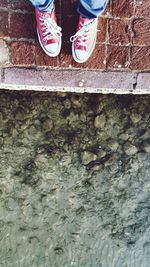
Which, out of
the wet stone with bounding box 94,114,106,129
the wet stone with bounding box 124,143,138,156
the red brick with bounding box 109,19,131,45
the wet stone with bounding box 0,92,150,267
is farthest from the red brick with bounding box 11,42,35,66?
the wet stone with bounding box 124,143,138,156

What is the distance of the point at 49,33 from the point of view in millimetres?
2568

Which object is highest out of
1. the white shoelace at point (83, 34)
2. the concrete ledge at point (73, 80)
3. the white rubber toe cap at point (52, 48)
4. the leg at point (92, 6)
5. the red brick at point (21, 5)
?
the red brick at point (21, 5)

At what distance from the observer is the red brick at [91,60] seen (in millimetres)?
2684

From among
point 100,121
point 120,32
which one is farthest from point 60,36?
point 100,121

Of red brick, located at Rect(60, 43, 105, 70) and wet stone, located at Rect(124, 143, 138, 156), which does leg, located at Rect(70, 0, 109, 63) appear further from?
wet stone, located at Rect(124, 143, 138, 156)

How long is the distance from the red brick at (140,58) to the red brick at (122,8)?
20 centimetres

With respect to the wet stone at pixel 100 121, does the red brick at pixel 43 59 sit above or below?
above

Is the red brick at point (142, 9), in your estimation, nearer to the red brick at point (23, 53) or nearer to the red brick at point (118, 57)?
the red brick at point (118, 57)

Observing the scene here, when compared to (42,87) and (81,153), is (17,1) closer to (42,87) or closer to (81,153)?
(42,87)

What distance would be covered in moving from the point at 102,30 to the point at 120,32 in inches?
4.0

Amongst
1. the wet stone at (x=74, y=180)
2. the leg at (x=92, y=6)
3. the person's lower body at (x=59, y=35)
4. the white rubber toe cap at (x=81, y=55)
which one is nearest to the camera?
the leg at (x=92, y=6)

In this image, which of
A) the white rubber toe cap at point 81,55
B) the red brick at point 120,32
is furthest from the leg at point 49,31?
the red brick at point 120,32

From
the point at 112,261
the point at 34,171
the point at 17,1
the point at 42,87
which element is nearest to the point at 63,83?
the point at 42,87

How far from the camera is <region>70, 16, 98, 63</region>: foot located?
8.39ft
